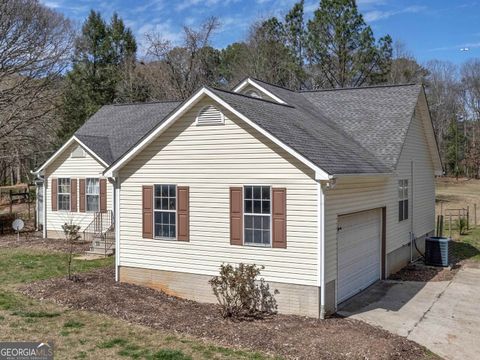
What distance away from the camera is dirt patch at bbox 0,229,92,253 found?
20100 mm

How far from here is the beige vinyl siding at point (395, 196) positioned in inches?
441

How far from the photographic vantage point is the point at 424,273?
1592 cm

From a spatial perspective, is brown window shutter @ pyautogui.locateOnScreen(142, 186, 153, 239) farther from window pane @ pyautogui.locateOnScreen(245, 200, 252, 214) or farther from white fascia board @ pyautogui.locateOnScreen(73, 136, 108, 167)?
white fascia board @ pyautogui.locateOnScreen(73, 136, 108, 167)

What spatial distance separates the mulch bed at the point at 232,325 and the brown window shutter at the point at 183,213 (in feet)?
5.37

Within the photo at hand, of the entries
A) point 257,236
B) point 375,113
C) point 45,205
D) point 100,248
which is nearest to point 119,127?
point 45,205

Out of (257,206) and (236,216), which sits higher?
(257,206)

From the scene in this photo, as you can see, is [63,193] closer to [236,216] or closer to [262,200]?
[236,216]

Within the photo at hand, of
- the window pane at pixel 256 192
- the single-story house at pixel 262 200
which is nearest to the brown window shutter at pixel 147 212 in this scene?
the single-story house at pixel 262 200

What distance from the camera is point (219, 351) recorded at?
858 cm

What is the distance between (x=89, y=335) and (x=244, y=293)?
3.28 m

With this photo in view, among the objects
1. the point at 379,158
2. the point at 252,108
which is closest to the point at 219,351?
the point at 252,108

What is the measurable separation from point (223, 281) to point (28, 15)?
21.0 meters

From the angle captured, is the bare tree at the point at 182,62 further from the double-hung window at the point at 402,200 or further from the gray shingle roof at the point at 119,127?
the double-hung window at the point at 402,200

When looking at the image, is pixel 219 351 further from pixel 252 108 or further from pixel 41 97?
pixel 41 97
